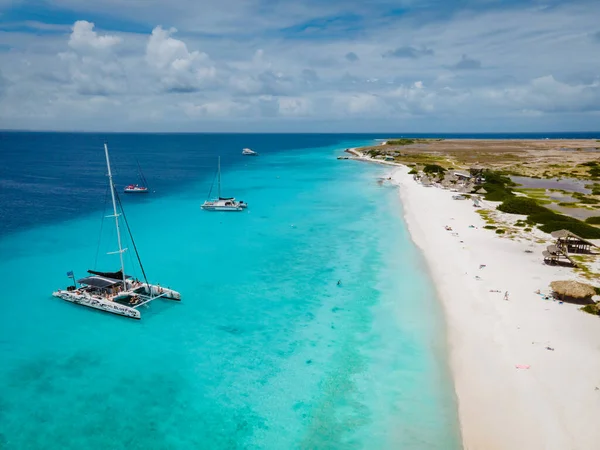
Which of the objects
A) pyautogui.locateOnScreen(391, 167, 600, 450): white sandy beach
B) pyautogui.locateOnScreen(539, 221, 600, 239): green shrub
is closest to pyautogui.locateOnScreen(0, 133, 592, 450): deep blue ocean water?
pyautogui.locateOnScreen(391, 167, 600, 450): white sandy beach

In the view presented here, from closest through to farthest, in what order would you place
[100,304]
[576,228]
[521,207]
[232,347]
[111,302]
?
[232,347]
[111,302]
[100,304]
[576,228]
[521,207]

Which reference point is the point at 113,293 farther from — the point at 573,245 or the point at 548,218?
the point at 548,218

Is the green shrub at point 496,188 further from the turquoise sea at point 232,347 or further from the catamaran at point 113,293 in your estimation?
the catamaran at point 113,293

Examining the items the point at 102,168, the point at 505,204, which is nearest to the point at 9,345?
the point at 505,204

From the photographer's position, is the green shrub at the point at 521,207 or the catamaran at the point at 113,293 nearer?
the catamaran at the point at 113,293

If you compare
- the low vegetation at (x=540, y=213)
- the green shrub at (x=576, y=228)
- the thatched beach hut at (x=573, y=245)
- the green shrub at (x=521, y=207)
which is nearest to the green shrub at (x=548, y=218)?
the low vegetation at (x=540, y=213)

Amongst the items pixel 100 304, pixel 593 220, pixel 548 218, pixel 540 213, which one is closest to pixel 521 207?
pixel 540 213

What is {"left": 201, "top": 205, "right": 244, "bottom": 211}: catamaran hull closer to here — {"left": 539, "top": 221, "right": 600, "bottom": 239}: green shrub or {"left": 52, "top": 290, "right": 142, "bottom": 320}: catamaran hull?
{"left": 52, "top": 290, "right": 142, "bottom": 320}: catamaran hull
